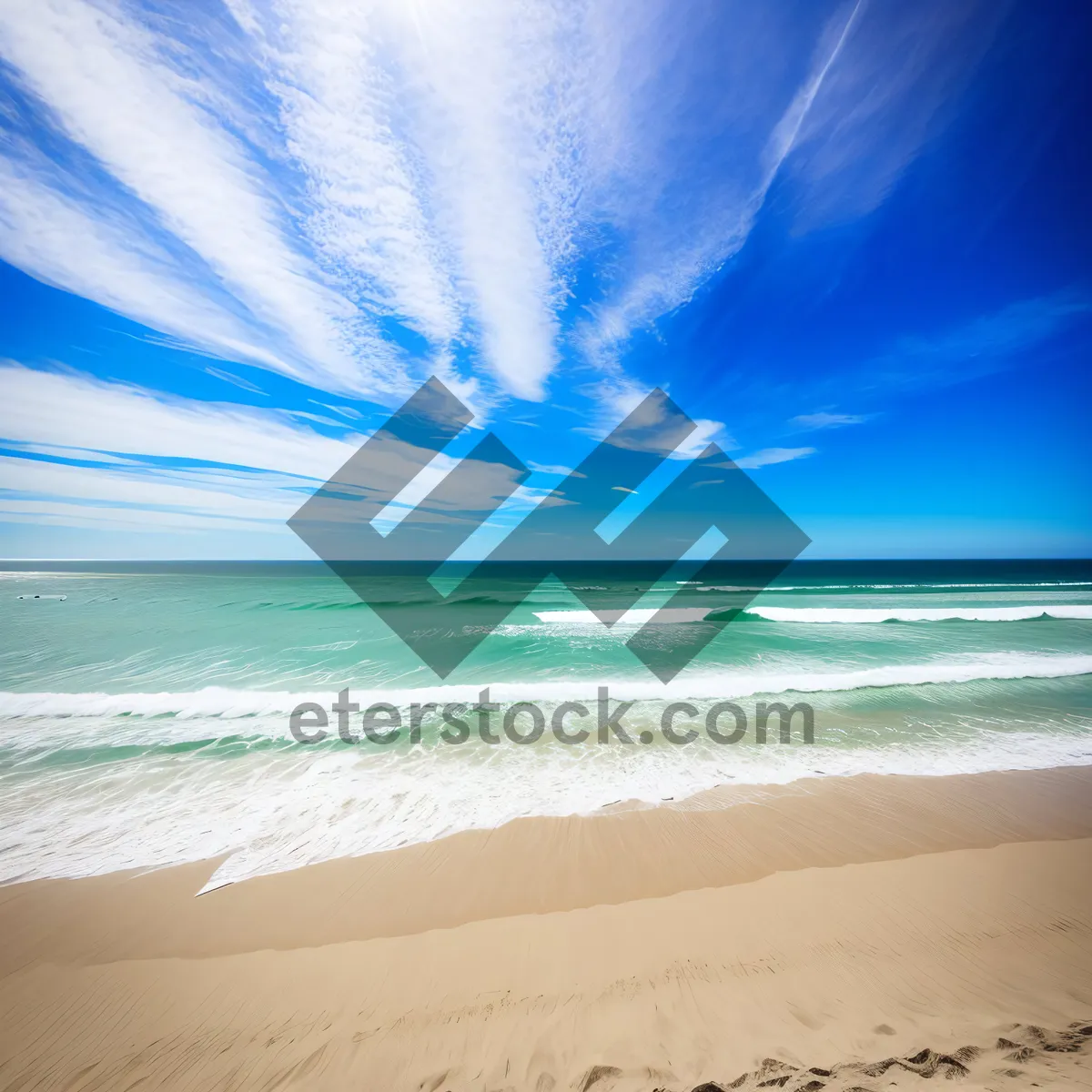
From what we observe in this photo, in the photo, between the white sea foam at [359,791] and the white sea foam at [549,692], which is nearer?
the white sea foam at [359,791]

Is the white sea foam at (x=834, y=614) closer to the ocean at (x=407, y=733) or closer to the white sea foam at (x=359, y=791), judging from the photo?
the ocean at (x=407, y=733)

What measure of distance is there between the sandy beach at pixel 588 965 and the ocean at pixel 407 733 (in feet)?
1.92

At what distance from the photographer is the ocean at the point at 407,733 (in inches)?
199

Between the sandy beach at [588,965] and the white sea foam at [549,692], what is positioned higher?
the white sea foam at [549,692]

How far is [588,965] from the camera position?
3211mm

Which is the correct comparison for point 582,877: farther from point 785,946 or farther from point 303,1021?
point 303,1021

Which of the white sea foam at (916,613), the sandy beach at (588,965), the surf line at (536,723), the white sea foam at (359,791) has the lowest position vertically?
the sandy beach at (588,965)

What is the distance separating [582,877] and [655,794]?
1.78 meters

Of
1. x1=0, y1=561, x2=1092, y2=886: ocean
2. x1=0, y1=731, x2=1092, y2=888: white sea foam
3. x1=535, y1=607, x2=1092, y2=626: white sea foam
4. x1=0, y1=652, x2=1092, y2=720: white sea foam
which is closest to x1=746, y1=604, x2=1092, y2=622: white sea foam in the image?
x1=535, y1=607, x2=1092, y2=626: white sea foam

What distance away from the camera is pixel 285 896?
157 inches

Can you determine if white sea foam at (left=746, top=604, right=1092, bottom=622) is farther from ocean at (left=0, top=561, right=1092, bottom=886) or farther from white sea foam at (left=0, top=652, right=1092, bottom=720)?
white sea foam at (left=0, top=652, right=1092, bottom=720)

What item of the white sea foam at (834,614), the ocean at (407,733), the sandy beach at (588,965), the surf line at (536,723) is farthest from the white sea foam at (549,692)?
the white sea foam at (834,614)

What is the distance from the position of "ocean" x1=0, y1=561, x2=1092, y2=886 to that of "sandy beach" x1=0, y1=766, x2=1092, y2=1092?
0.59 meters

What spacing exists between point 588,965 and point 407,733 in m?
5.25
